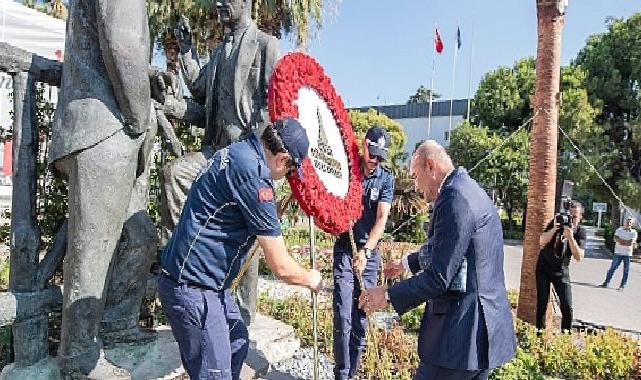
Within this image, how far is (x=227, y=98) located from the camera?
387cm

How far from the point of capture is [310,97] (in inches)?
125

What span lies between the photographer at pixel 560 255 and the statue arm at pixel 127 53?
5534 millimetres

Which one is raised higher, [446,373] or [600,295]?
[446,373]

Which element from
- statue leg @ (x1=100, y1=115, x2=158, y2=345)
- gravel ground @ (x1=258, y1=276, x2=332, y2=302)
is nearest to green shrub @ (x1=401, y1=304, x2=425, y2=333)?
gravel ground @ (x1=258, y1=276, x2=332, y2=302)

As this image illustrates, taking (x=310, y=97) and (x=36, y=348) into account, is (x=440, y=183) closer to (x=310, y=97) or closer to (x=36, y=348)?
(x=310, y=97)

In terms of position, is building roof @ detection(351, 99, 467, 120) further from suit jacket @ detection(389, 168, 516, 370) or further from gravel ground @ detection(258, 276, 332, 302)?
suit jacket @ detection(389, 168, 516, 370)

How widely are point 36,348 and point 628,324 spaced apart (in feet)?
29.5

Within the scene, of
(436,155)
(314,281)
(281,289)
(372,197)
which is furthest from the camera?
(281,289)

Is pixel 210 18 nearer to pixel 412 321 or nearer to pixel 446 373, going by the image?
pixel 412 321

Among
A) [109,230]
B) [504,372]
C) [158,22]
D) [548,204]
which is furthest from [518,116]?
[109,230]

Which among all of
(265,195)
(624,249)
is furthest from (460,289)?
Answer: (624,249)

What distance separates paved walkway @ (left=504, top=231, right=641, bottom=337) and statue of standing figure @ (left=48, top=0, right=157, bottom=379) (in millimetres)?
8011

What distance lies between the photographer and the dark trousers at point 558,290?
6961mm

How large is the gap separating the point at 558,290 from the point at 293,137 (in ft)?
18.8
